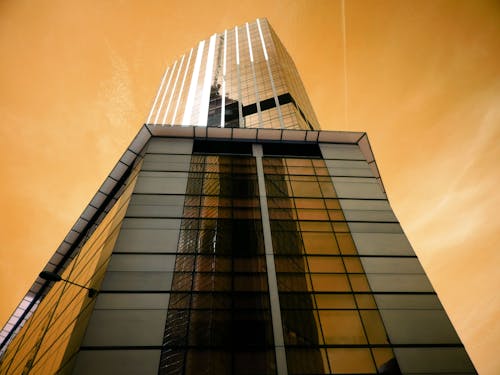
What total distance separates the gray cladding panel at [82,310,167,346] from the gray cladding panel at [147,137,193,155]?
11833mm

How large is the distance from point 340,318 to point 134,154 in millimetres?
17722

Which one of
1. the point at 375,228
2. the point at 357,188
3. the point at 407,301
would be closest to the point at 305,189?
the point at 357,188

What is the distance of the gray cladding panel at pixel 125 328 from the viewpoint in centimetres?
1169

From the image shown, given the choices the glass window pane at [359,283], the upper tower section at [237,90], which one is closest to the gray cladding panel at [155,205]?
the glass window pane at [359,283]

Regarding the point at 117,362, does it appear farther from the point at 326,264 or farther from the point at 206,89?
the point at 206,89

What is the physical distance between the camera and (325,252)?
630 inches

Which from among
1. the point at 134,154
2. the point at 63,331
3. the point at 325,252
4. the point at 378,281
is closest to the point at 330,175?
the point at 325,252

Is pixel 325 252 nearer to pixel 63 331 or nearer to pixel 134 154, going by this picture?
pixel 63 331

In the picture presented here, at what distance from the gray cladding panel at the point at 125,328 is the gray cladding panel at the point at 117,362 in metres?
0.33

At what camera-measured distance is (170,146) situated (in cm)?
2217

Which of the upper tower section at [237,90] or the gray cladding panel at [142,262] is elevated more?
the upper tower section at [237,90]

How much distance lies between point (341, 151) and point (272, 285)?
41.8ft

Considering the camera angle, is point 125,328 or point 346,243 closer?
point 125,328

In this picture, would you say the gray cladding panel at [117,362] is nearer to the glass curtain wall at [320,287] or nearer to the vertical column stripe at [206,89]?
the glass curtain wall at [320,287]
